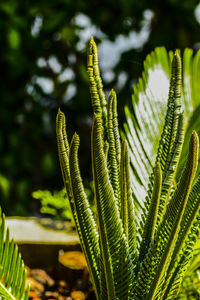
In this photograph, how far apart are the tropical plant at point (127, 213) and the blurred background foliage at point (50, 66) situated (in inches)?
46.1

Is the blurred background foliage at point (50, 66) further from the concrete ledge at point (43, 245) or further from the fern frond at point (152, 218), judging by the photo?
the fern frond at point (152, 218)

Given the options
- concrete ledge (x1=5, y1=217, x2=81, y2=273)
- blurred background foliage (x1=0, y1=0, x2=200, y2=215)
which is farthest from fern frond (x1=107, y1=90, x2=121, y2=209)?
blurred background foliage (x1=0, y1=0, x2=200, y2=215)

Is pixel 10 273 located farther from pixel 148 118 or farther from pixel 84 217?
pixel 148 118

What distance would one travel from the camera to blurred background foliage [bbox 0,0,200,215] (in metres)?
1.91

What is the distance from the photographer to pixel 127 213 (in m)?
0.61

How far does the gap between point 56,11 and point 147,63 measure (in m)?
1.25

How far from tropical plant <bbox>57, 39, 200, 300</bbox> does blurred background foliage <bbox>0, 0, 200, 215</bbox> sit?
3.84ft

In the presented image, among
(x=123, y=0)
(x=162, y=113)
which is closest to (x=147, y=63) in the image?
(x=162, y=113)

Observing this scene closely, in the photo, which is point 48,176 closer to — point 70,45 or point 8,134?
point 8,134

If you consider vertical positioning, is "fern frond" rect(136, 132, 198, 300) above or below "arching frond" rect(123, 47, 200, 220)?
below

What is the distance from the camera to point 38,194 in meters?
1.15

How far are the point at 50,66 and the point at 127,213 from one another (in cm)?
166

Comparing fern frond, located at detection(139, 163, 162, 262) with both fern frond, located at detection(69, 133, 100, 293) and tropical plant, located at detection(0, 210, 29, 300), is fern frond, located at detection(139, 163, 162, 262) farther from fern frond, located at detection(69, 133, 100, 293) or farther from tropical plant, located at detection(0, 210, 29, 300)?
tropical plant, located at detection(0, 210, 29, 300)

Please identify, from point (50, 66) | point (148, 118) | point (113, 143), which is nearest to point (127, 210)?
point (113, 143)
